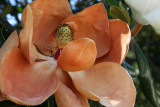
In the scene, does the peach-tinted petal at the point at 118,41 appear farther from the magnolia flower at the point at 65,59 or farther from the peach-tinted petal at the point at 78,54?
the peach-tinted petal at the point at 78,54

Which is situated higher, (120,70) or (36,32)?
(36,32)

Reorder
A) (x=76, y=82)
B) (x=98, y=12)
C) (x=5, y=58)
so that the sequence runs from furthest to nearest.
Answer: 1. (x=98, y=12)
2. (x=76, y=82)
3. (x=5, y=58)

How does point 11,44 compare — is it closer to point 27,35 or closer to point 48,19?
point 27,35

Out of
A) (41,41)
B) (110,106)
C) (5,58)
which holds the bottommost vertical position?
(110,106)

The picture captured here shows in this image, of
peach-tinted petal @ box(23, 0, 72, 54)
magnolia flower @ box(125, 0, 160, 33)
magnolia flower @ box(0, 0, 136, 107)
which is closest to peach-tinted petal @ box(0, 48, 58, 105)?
magnolia flower @ box(0, 0, 136, 107)

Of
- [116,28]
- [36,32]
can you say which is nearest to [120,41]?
[116,28]

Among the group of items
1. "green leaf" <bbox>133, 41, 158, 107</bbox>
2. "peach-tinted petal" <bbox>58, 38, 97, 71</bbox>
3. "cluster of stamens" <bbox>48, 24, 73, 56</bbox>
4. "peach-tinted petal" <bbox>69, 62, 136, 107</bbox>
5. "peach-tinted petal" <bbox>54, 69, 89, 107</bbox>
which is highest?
"peach-tinted petal" <bbox>58, 38, 97, 71</bbox>

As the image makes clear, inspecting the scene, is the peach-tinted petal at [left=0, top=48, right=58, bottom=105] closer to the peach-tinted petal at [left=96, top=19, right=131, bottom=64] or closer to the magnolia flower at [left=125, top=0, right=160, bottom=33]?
the peach-tinted petal at [left=96, top=19, right=131, bottom=64]

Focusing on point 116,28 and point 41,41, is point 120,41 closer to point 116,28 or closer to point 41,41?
point 116,28
